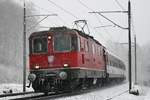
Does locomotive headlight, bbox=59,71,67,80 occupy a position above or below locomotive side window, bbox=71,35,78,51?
below

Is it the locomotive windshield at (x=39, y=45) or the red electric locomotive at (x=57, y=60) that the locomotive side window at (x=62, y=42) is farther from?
the locomotive windshield at (x=39, y=45)

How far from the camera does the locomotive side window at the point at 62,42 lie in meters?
22.0

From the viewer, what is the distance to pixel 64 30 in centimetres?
2227

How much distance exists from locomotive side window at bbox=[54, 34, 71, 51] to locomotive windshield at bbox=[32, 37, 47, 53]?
61cm

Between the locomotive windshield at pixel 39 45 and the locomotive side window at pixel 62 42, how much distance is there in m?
0.61

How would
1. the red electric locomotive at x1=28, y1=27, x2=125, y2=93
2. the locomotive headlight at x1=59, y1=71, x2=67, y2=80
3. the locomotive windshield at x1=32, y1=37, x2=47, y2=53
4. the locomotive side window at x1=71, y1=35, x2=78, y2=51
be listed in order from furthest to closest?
the locomotive windshield at x1=32, y1=37, x2=47, y2=53 < the locomotive side window at x1=71, y1=35, x2=78, y2=51 < the red electric locomotive at x1=28, y1=27, x2=125, y2=93 < the locomotive headlight at x1=59, y1=71, x2=67, y2=80

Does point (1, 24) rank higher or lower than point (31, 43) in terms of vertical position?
higher

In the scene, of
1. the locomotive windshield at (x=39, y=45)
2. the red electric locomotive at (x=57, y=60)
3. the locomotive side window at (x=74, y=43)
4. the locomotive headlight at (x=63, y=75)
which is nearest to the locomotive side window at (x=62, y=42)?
the red electric locomotive at (x=57, y=60)

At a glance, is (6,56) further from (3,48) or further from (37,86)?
(37,86)

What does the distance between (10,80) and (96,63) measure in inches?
1506

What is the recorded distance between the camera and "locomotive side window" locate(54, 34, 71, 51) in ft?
72.3

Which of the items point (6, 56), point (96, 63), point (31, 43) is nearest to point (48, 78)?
point (31, 43)

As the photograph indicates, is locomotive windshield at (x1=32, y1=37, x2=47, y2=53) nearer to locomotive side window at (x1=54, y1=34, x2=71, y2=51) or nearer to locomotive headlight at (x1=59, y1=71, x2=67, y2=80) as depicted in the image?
locomotive side window at (x1=54, y1=34, x2=71, y2=51)

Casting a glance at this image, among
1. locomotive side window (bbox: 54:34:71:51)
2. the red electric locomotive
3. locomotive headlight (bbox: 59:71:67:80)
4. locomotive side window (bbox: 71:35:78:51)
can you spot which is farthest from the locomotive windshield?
locomotive headlight (bbox: 59:71:67:80)
